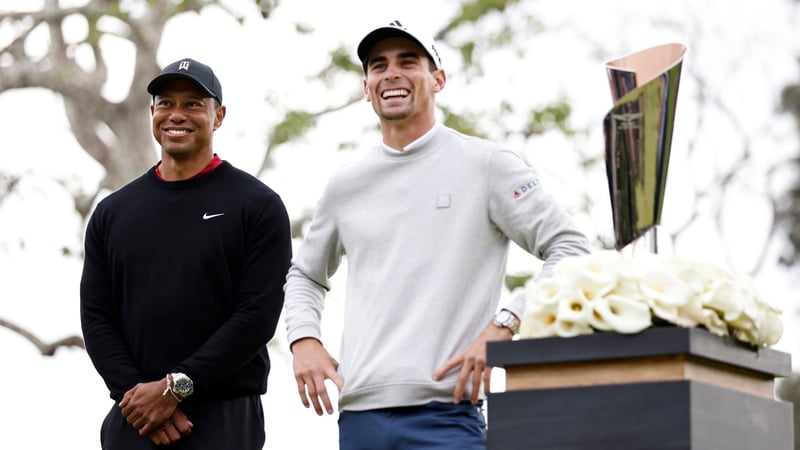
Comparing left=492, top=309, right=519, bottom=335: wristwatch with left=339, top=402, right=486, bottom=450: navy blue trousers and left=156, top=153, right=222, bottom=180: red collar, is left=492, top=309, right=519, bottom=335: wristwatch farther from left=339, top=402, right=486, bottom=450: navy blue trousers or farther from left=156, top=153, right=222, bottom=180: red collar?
left=156, top=153, right=222, bottom=180: red collar

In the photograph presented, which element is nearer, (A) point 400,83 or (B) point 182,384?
(A) point 400,83

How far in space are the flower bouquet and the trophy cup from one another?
185 millimetres

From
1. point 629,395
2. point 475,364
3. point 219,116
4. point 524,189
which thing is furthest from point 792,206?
point 629,395

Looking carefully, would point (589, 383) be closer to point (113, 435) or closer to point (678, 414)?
point (678, 414)

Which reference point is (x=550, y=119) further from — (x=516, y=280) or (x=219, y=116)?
(x=219, y=116)

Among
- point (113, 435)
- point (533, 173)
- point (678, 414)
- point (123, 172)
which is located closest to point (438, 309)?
point (533, 173)

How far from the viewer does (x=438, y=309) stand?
3.64m

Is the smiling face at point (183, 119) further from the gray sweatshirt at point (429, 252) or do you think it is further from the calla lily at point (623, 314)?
the calla lily at point (623, 314)

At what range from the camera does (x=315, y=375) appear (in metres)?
3.73

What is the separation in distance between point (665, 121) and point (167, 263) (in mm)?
1878

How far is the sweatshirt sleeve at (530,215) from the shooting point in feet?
12.0

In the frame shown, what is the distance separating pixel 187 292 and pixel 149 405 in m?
0.36

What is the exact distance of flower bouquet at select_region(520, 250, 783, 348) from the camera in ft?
9.49

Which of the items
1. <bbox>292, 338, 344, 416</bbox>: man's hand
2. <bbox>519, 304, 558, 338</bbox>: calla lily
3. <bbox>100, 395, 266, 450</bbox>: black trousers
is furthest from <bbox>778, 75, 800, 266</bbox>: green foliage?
<bbox>519, 304, 558, 338</bbox>: calla lily
